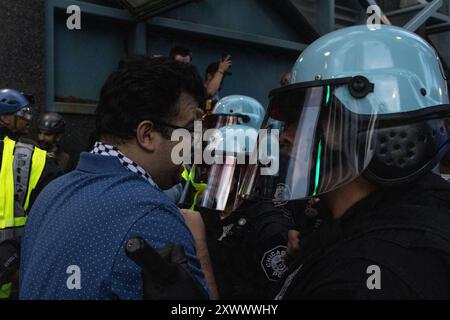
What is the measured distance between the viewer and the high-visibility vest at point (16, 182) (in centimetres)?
319

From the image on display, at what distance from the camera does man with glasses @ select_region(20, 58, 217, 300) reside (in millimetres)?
1307

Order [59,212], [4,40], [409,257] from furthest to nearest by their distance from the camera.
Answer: [4,40], [59,212], [409,257]

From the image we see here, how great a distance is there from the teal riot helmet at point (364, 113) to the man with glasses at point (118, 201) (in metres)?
0.37

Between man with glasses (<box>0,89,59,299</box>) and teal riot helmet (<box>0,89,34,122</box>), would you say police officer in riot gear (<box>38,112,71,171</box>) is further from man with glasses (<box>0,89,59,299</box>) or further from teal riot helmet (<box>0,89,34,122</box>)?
man with glasses (<box>0,89,59,299</box>)

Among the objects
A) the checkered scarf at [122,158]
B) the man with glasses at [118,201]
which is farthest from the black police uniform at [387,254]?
the checkered scarf at [122,158]

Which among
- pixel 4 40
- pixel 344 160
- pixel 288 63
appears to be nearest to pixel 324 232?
pixel 344 160

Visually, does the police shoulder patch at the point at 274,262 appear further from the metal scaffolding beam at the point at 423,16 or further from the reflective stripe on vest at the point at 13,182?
the metal scaffolding beam at the point at 423,16

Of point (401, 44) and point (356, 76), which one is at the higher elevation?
point (401, 44)

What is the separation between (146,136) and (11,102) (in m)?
2.68

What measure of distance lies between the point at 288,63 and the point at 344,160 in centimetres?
752

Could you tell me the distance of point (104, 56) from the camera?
665cm

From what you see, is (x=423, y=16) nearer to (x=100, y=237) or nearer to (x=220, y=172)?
(x=220, y=172)

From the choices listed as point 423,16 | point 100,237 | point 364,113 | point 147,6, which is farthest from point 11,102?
A: point 423,16
